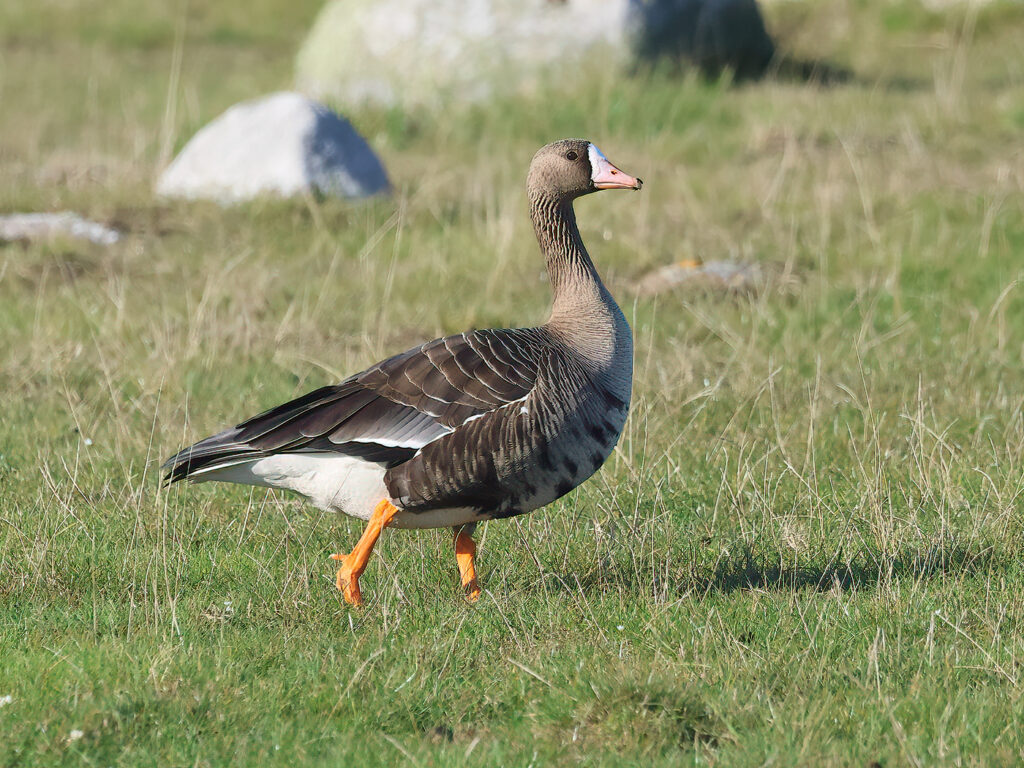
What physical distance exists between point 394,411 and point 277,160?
7.91 m

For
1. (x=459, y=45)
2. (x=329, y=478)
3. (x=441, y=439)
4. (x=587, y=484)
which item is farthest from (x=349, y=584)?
(x=459, y=45)

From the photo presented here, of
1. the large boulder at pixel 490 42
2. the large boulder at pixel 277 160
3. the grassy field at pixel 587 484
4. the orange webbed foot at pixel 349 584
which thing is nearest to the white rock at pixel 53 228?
the grassy field at pixel 587 484

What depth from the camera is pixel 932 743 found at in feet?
13.2

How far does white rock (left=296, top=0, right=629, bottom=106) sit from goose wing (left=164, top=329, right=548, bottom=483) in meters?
11.8

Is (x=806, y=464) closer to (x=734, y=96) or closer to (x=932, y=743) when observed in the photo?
(x=932, y=743)

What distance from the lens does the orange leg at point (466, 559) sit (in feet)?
17.7

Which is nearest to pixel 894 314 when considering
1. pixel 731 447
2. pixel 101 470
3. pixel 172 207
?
pixel 731 447

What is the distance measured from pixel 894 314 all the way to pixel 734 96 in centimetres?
745

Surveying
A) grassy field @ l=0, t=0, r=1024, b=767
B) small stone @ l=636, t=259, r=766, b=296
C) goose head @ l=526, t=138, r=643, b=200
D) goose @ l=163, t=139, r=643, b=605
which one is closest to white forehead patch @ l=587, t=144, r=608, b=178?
goose head @ l=526, t=138, r=643, b=200

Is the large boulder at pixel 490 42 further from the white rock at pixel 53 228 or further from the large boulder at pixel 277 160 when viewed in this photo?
the white rock at pixel 53 228

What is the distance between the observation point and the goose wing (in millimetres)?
5070

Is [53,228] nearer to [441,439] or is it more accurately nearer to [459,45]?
[459,45]

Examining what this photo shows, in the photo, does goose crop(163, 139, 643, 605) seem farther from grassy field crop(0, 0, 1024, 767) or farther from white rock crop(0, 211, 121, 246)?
white rock crop(0, 211, 121, 246)

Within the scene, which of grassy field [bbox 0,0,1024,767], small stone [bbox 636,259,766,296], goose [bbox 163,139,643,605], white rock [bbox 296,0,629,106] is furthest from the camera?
white rock [bbox 296,0,629,106]
